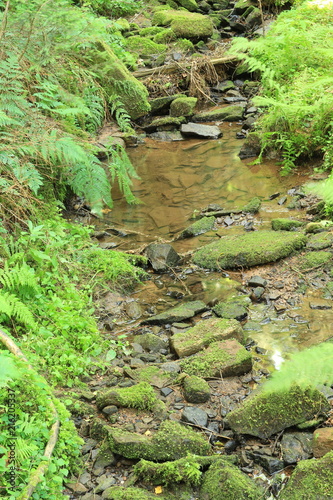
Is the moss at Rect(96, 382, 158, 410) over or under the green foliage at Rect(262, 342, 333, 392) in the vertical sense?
under

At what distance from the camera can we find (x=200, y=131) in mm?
9328

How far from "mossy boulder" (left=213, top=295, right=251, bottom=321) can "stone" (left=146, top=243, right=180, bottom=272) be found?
3.10 ft

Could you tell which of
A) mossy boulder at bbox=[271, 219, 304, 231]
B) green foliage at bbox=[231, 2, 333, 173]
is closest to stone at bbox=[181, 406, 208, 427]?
Answer: mossy boulder at bbox=[271, 219, 304, 231]

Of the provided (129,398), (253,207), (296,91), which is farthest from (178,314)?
(296,91)

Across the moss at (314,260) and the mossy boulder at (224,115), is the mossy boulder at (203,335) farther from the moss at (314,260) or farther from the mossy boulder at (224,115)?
the mossy boulder at (224,115)

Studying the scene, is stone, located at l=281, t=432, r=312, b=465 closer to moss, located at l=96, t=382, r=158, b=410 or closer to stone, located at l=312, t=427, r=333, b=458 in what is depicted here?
stone, located at l=312, t=427, r=333, b=458

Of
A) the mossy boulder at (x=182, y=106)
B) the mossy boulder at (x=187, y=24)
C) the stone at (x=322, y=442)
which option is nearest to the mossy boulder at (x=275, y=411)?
the stone at (x=322, y=442)

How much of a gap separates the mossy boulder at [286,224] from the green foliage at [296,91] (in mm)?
1386

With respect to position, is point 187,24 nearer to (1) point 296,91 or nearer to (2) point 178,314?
(1) point 296,91

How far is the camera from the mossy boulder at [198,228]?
6.16 m

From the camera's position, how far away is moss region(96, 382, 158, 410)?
3262 mm

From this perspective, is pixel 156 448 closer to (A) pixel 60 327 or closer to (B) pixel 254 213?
(A) pixel 60 327

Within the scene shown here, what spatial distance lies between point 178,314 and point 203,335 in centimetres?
52

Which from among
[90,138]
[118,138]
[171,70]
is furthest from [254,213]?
[171,70]
